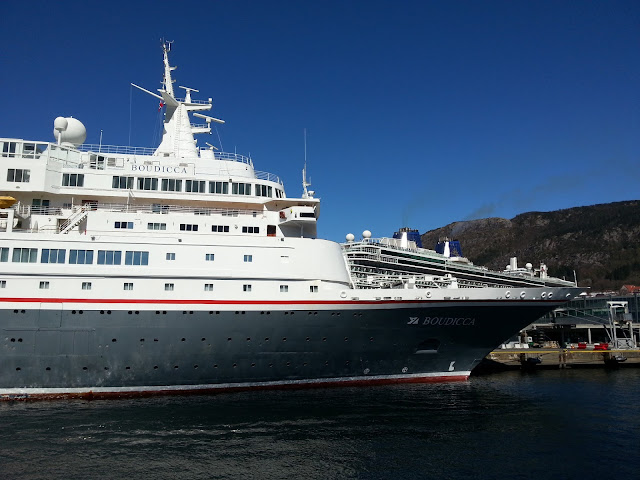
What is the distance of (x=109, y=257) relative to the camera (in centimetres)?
1948

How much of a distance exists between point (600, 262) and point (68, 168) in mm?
135465

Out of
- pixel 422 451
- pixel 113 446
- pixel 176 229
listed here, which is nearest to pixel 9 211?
pixel 176 229

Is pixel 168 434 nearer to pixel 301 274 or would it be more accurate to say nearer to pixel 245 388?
pixel 245 388

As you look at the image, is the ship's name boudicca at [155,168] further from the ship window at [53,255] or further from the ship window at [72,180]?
the ship window at [53,255]

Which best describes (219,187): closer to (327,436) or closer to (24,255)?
(24,255)

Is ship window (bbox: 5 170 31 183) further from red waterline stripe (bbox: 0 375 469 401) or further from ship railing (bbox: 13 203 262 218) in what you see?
red waterline stripe (bbox: 0 375 469 401)

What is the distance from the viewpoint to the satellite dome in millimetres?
23656

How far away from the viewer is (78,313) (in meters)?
18.8

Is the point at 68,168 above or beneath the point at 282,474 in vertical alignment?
above

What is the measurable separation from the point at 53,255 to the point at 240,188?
8.50m

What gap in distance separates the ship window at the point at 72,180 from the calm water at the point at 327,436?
31.7 ft

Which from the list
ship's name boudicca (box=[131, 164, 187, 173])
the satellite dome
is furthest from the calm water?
the satellite dome

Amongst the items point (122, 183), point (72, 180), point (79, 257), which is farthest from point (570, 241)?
point (79, 257)

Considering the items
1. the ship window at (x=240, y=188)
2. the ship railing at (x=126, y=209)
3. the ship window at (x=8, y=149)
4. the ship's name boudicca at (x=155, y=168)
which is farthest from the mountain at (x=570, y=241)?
the ship window at (x=8, y=149)
